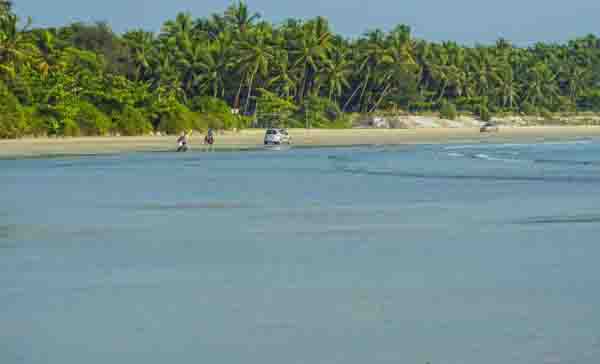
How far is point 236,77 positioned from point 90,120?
38696mm

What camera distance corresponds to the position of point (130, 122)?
294ft

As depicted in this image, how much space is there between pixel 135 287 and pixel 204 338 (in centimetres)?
307

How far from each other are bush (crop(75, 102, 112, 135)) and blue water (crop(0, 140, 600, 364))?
56765 millimetres

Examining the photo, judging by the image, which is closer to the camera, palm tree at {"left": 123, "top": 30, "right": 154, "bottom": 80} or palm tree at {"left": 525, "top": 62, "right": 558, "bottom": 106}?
palm tree at {"left": 123, "top": 30, "right": 154, "bottom": 80}

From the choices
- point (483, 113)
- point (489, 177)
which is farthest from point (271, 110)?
point (489, 177)

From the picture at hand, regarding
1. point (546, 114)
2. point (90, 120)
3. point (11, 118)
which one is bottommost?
point (546, 114)

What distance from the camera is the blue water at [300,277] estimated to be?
30.3 feet

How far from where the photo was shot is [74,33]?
114 m

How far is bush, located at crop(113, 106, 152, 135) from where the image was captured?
8893cm

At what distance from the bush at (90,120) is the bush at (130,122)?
1694 millimetres

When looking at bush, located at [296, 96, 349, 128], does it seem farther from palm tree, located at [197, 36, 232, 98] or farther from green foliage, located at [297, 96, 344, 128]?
palm tree, located at [197, 36, 232, 98]

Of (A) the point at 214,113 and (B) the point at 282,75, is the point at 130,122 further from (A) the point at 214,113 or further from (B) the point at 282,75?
(B) the point at 282,75

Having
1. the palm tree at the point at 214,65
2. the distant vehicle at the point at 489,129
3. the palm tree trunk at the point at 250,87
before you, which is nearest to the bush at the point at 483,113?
the distant vehicle at the point at 489,129

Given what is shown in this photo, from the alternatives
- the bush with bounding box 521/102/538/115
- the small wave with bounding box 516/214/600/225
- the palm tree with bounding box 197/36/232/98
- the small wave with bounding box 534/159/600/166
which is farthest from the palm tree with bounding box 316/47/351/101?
the small wave with bounding box 516/214/600/225
